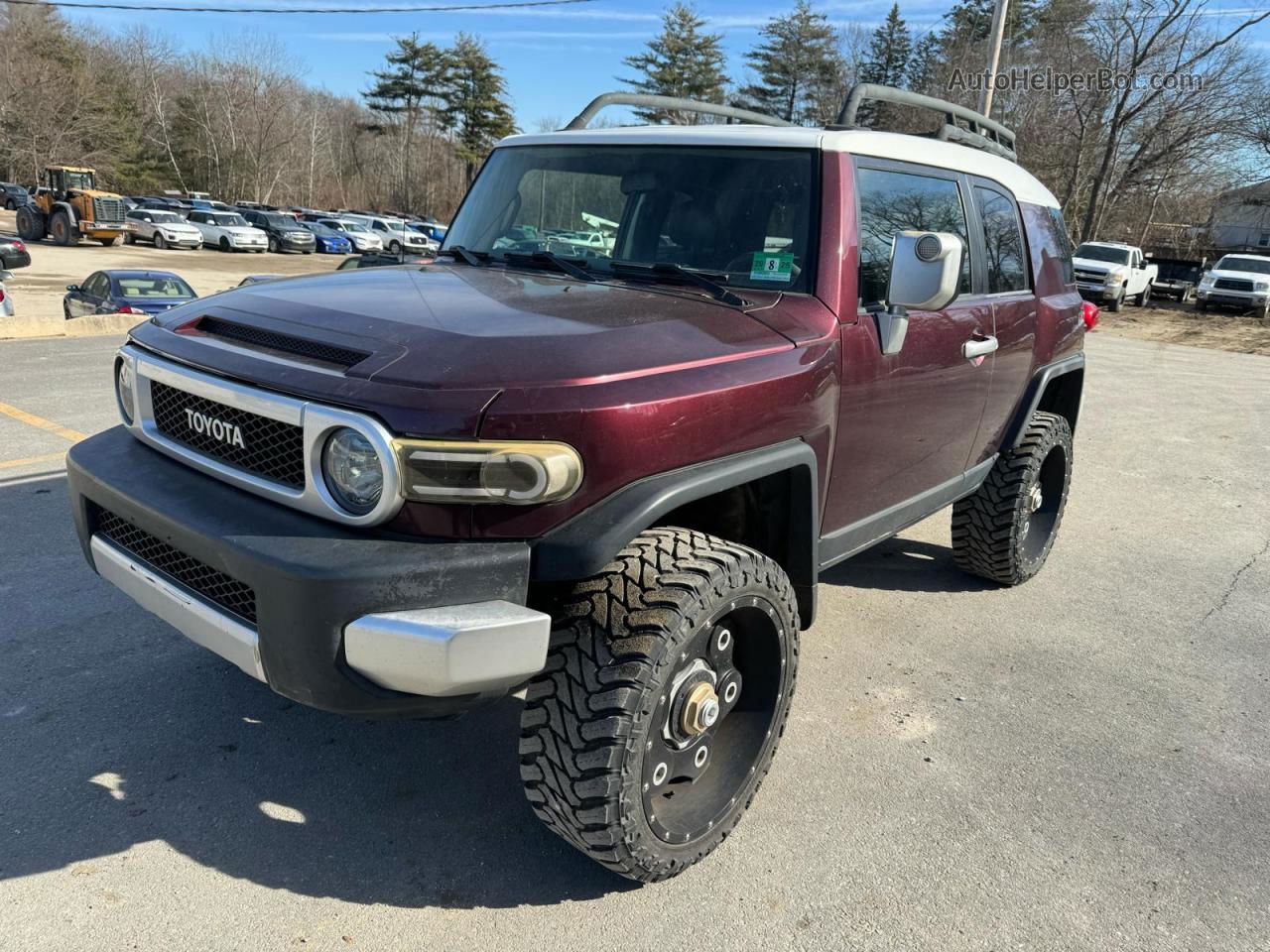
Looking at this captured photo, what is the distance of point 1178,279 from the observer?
3222 centimetres

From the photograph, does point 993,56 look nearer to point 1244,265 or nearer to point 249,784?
point 1244,265

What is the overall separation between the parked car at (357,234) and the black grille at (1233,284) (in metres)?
31.6

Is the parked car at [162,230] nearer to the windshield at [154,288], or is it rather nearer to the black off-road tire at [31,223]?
the black off-road tire at [31,223]

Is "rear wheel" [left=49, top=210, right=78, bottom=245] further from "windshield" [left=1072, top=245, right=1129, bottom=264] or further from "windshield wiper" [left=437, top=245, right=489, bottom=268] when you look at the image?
"windshield wiper" [left=437, top=245, right=489, bottom=268]

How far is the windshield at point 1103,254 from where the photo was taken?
25.7 m

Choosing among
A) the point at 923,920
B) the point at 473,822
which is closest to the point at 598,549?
the point at 473,822

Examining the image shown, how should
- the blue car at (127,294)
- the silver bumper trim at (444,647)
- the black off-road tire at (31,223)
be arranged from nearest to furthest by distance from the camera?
the silver bumper trim at (444,647), the blue car at (127,294), the black off-road tire at (31,223)

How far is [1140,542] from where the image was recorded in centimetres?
567

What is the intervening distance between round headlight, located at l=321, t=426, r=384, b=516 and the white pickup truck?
25213mm

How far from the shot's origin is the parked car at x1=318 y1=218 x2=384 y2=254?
39.9 metres

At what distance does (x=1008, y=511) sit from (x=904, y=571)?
29.1 inches

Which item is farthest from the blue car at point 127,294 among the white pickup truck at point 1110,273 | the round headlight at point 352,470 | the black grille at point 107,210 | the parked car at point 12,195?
the parked car at point 12,195

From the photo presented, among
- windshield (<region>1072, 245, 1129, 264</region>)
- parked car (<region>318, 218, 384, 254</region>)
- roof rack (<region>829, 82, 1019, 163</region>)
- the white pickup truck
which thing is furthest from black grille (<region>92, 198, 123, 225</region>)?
roof rack (<region>829, 82, 1019, 163</region>)

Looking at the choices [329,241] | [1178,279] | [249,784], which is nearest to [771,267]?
[249,784]
